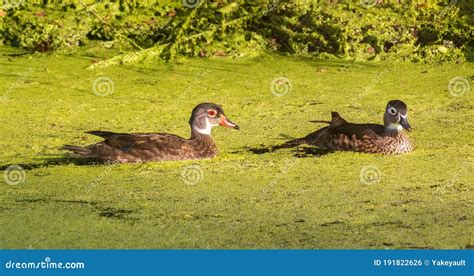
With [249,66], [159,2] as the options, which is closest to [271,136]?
[249,66]

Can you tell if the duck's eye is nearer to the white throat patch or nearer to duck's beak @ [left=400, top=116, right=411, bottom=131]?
the white throat patch

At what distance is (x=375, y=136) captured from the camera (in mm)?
8641

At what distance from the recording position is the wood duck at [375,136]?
340 inches

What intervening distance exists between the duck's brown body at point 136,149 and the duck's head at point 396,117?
168cm

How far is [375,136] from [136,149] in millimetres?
1947

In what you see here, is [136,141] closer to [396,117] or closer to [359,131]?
[359,131]

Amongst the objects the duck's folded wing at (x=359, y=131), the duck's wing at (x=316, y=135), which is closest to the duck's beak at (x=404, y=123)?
the duck's folded wing at (x=359, y=131)

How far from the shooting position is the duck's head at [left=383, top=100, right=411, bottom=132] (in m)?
8.73

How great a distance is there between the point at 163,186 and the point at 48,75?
14.3 ft

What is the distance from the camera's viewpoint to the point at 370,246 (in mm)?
5797

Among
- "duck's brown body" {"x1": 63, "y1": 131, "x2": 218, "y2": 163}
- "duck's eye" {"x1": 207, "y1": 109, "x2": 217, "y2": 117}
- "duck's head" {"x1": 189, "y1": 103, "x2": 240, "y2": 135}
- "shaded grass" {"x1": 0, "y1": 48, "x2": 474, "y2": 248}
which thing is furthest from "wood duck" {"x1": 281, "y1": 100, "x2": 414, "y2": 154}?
"duck's brown body" {"x1": 63, "y1": 131, "x2": 218, "y2": 163}

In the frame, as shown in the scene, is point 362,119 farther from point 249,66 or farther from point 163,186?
point 163,186

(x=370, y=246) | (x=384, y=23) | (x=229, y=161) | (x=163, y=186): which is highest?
(x=384, y=23)

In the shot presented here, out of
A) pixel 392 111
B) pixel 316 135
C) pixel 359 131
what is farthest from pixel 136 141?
pixel 392 111
